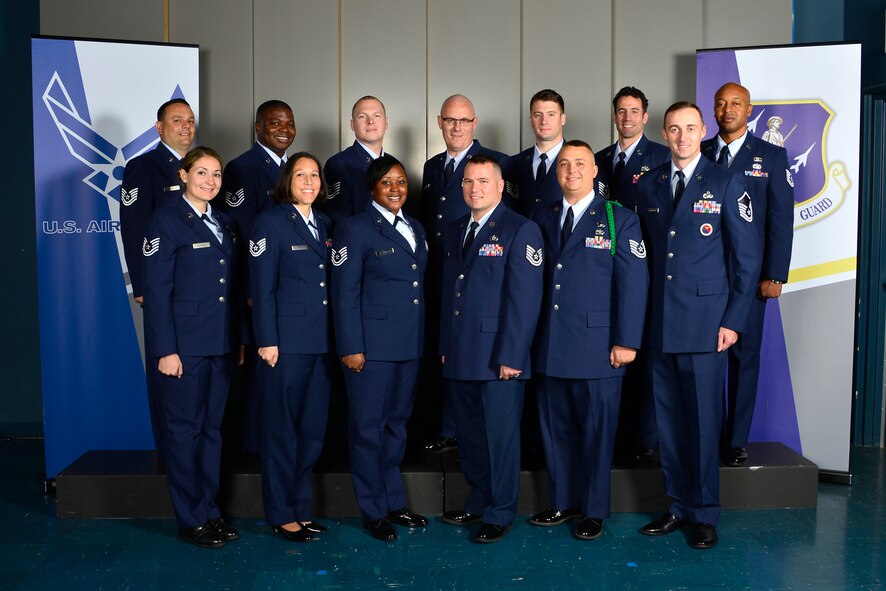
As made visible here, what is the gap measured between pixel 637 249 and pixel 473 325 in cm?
80

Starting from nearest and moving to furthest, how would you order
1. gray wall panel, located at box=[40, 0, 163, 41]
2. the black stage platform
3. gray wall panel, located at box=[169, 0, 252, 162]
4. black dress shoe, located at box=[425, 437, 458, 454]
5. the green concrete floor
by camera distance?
the green concrete floor < the black stage platform < black dress shoe, located at box=[425, 437, 458, 454] < gray wall panel, located at box=[40, 0, 163, 41] < gray wall panel, located at box=[169, 0, 252, 162]

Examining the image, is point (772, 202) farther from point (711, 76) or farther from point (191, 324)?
point (191, 324)

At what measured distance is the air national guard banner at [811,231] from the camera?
4.68m

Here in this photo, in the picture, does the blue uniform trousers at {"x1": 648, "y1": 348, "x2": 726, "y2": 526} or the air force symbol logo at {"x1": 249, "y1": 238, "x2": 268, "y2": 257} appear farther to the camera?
the blue uniform trousers at {"x1": 648, "y1": 348, "x2": 726, "y2": 526}

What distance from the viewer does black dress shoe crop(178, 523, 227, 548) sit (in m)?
3.75

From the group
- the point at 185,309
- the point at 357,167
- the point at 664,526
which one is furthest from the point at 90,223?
the point at 664,526

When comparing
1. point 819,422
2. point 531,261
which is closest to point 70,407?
point 531,261

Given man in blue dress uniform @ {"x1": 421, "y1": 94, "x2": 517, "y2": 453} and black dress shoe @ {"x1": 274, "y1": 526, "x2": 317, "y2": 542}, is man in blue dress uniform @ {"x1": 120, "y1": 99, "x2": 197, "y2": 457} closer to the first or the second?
black dress shoe @ {"x1": 274, "y1": 526, "x2": 317, "y2": 542}

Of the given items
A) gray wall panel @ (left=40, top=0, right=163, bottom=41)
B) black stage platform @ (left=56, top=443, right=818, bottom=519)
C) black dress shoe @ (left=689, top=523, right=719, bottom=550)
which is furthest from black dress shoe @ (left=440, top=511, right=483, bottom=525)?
gray wall panel @ (left=40, top=0, right=163, bottom=41)

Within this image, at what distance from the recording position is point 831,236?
473cm

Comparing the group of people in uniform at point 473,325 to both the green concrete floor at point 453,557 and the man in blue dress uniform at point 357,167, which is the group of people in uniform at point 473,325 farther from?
the man in blue dress uniform at point 357,167

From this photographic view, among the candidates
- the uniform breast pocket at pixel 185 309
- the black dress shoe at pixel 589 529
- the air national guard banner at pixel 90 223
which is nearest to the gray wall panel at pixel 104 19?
the air national guard banner at pixel 90 223

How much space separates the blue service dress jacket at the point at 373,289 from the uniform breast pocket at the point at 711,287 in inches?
50.0

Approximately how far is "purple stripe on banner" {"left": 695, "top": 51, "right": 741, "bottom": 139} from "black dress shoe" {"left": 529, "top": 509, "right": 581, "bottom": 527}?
2391 millimetres
